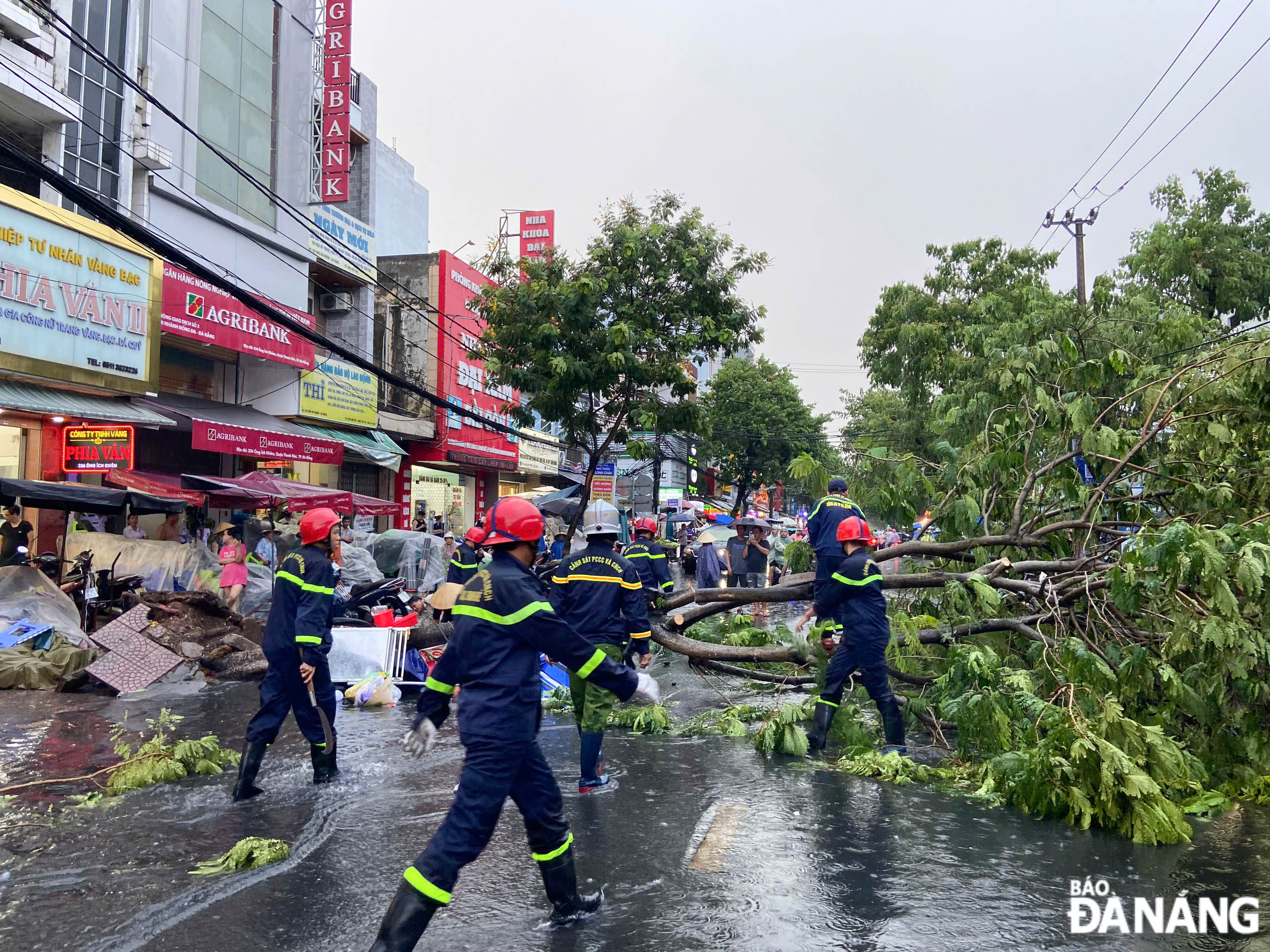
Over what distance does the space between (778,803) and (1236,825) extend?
8.90 feet

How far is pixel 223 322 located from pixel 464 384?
1287 centimetres

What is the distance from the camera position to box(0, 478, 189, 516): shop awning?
34.1 feet

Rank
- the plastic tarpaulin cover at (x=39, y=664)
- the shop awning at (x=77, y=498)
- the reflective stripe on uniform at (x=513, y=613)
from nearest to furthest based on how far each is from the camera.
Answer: the reflective stripe on uniform at (x=513, y=613) → the plastic tarpaulin cover at (x=39, y=664) → the shop awning at (x=77, y=498)

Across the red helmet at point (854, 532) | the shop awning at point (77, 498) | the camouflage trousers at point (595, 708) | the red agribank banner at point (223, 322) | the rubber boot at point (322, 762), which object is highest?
the red agribank banner at point (223, 322)

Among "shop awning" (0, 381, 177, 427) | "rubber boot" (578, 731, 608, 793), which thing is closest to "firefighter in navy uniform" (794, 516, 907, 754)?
Result: "rubber boot" (578, 731, 608, 793)

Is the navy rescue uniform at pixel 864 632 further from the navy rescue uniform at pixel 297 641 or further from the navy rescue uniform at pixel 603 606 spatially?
the navy rescue uniform at pixel 297 641

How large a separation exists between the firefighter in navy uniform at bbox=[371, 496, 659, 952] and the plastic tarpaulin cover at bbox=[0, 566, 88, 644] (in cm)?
874

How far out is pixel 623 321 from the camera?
16.2 metres

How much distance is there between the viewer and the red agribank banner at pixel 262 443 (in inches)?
661

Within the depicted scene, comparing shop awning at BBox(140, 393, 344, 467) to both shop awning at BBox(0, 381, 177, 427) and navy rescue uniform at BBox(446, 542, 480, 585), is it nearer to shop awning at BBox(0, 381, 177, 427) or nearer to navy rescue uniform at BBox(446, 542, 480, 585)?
shop awning at BBox(0, 381, 177, 427)

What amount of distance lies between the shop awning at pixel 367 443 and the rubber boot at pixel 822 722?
1639cm

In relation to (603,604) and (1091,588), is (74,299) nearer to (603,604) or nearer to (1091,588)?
(603,604)

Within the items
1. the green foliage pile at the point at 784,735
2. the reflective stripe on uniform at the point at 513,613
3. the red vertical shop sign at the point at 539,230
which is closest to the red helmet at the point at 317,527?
the reflective stripe on uniform at the point at 513,613

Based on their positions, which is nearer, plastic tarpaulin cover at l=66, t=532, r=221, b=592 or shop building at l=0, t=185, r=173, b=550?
plastic tarpaulin cover at l=66, t=532, r=221, b=592
